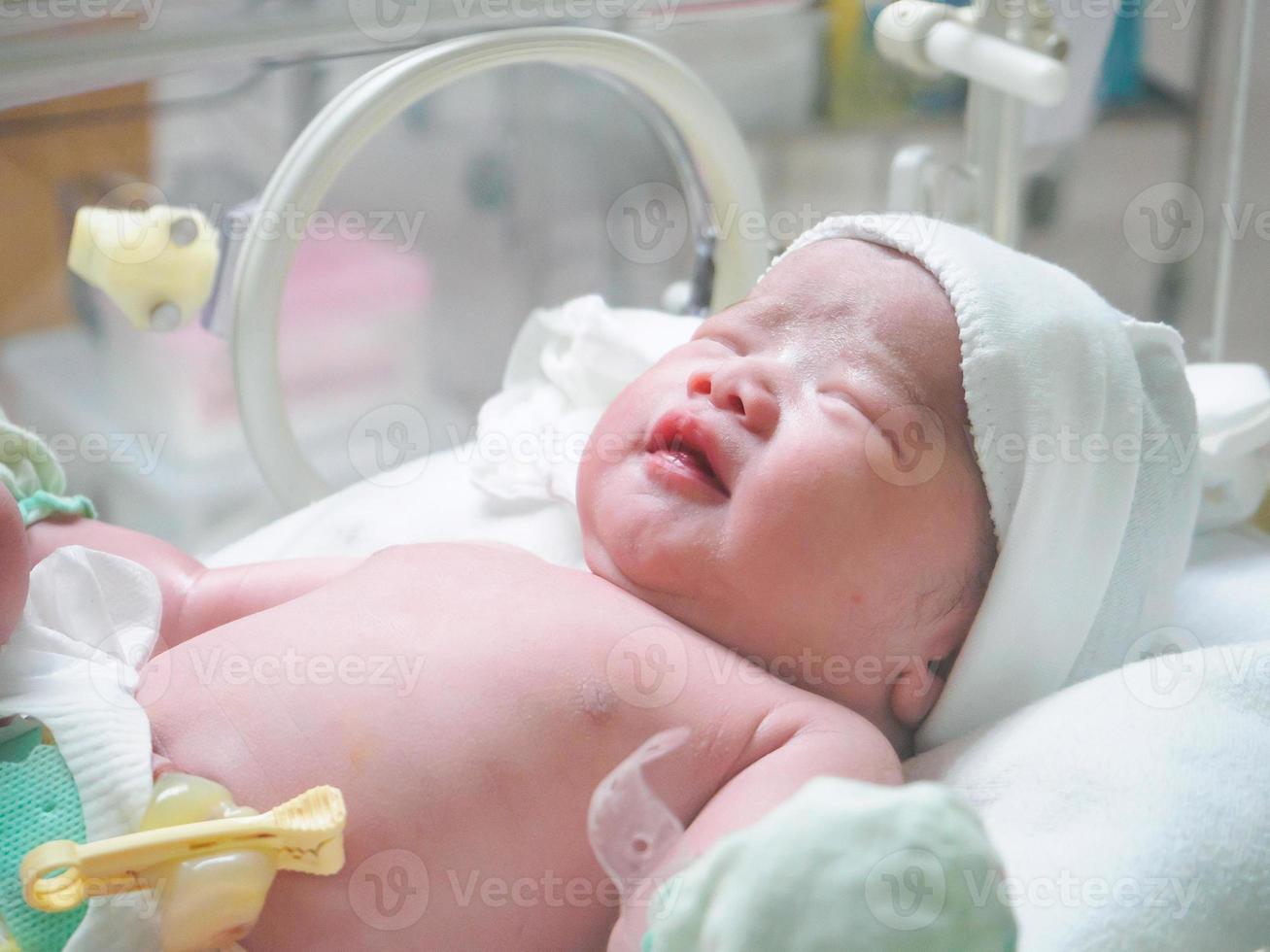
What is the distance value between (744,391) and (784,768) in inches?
11.1

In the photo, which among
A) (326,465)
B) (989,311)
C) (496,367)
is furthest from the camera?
(496,367)

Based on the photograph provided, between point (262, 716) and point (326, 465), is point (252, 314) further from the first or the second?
point (326, 465)

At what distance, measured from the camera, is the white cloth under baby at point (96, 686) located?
0.74m

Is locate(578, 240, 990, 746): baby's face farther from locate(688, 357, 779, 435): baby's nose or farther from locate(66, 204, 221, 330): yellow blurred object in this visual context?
locate(66, 204, 221, 330): yellow blurred object

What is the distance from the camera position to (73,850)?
718mm

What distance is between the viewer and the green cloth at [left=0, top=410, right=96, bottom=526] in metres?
0.99

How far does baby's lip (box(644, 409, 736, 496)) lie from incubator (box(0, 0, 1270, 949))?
238mm

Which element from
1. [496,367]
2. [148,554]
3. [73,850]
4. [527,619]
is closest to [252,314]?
[148,554]

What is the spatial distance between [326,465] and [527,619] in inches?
41.9

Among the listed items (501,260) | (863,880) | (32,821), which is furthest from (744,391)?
(501,260)

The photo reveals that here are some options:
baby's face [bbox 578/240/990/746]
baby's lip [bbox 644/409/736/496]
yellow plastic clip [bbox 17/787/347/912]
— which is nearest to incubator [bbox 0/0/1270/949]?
yellow plastic clip [bbox 17/787/347/912]

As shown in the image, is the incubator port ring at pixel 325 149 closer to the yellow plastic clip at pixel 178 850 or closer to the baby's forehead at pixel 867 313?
the baby's forehead at pixel 867 313

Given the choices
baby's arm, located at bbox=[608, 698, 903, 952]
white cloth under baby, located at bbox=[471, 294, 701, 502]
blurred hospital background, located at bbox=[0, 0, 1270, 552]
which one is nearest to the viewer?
baby's arm, located at bbox=[608, 698, 903, 952]

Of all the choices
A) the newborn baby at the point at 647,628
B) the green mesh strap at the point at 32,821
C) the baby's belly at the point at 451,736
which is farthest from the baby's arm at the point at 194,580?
the green mesh strap at the point at 32,821
